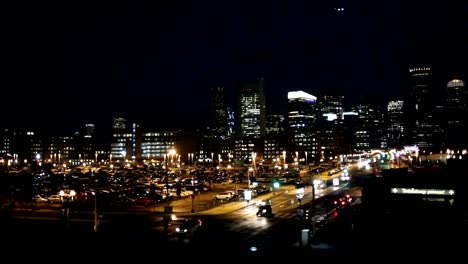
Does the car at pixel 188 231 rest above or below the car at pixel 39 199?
above

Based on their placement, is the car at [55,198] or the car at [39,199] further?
the car at [55,198]

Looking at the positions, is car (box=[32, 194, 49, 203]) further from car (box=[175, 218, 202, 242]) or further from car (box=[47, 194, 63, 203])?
car (box=[175, 218, 202, 242])

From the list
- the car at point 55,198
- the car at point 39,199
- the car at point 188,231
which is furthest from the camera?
the car at point 55,198

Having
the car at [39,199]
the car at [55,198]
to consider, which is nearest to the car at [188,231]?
the car at [55,198]

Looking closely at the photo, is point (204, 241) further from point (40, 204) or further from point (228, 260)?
point (40, 204)

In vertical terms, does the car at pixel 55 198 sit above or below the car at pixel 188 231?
below

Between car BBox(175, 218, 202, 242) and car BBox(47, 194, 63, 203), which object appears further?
car BBox(47, 194, 63, 203)

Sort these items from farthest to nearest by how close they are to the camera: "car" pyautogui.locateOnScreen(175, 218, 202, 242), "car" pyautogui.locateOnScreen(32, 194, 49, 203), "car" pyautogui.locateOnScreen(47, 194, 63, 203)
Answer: "car" pyautogui.locateOnScreen(47, 194, 63, 203) < "car" pyautogui.locateOnScreen(32, 194, 49, 203) < "car" pyautogui.locateOnScreen(175, 218, 202, 242)

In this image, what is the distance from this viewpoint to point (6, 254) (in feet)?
78.8

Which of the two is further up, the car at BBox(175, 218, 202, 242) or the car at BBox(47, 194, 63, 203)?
the car at BBox(175, 218, 202, 242)

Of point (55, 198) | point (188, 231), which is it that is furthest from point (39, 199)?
point (188, 231)

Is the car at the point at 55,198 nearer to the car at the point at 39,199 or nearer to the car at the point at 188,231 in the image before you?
the car at the point at 39,199

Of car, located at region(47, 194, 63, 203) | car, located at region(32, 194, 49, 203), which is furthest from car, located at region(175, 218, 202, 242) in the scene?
car, located at region(32, 194, 49, 203)

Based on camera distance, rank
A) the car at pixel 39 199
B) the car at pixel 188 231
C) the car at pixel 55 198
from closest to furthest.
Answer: the car at pixel 188 231 < the car at pixel 39 199 < the car at pixel 55 198
